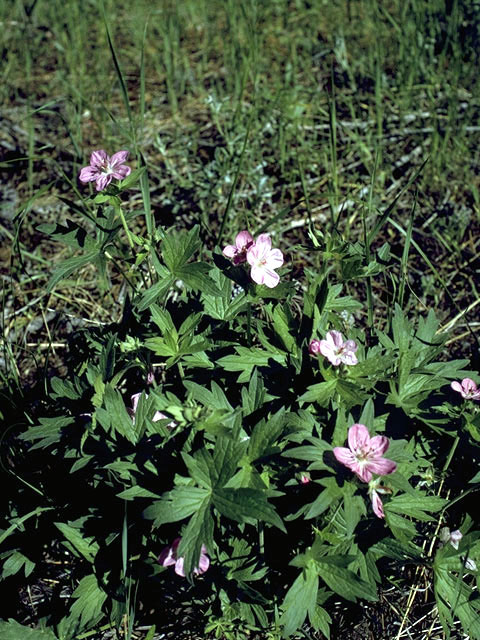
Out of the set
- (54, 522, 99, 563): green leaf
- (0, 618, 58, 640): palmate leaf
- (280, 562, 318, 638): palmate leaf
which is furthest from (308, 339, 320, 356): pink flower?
(0, 618, 58, 640): palmate leaf

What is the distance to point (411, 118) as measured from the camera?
3859 mm

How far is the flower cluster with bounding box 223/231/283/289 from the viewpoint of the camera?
2016 millimetres

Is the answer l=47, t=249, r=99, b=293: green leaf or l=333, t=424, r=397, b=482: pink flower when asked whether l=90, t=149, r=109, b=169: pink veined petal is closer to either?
l=47, t=249, r=99, b=293: green leaf

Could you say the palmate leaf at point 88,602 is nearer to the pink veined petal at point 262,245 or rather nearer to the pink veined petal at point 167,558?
the pink veined petal at point 167,558

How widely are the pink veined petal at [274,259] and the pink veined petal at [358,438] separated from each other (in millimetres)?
604

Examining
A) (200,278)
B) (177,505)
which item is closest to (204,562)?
(177,505)

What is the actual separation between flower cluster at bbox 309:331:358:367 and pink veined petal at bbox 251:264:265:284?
287 millimetres

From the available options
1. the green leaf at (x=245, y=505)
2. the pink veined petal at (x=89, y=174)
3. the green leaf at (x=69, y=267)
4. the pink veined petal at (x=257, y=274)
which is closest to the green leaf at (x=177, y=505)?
the green leaf at (x=245, y=505)

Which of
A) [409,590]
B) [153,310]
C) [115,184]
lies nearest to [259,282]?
[153,310]

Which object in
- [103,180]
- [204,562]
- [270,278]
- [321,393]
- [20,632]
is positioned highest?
[103,180]

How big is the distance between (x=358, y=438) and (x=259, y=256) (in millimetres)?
663

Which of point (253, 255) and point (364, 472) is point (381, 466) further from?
point (253, 255)

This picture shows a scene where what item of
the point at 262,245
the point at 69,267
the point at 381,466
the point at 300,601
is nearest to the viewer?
the point at 381,466

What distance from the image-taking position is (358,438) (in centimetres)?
175
